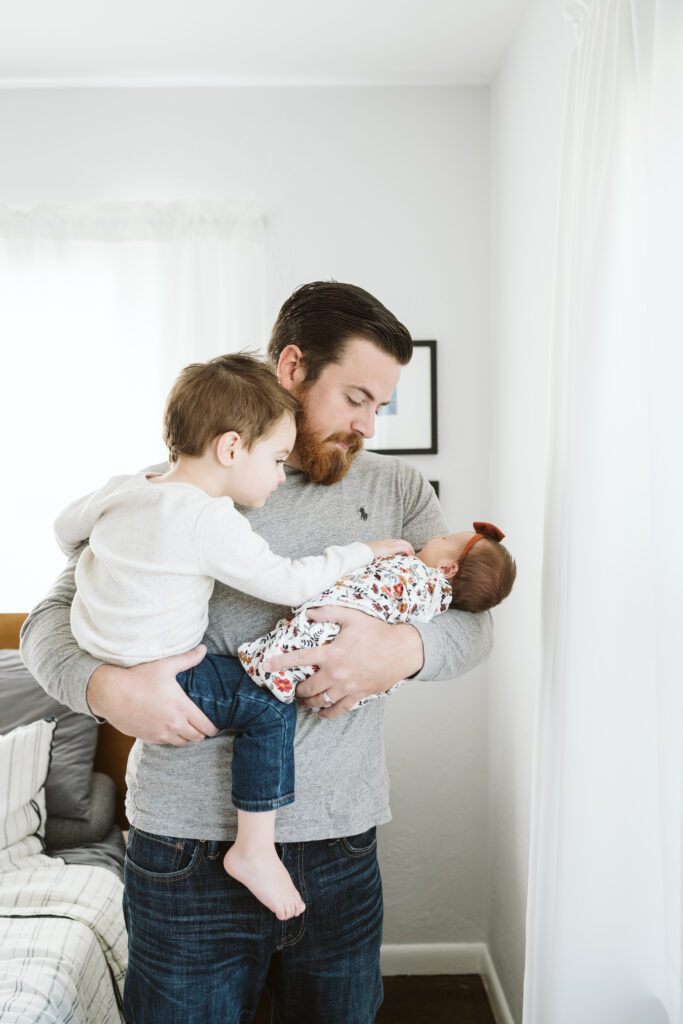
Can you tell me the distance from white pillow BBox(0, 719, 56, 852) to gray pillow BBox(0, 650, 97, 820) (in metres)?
0.07

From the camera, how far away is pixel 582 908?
54.0 inches

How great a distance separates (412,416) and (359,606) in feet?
5.02

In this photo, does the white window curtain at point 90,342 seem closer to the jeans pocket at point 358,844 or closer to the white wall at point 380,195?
the white wall at point 380,195

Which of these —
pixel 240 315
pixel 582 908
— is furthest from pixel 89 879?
pixel 240 315

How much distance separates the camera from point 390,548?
1.36m

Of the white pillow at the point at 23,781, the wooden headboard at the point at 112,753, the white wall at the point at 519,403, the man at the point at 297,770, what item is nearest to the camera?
the man at the point at 297,770

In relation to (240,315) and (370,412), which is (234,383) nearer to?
(370,412)

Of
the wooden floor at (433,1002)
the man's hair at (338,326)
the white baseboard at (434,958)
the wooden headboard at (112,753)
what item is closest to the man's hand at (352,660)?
the man's hair at (338,326)

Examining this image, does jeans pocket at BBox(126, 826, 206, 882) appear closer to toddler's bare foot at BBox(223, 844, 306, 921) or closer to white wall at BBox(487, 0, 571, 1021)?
toddler's bare foot at BBox(223, 844, 306, 921)

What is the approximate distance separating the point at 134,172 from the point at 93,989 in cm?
238

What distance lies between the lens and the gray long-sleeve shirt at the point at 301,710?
1278mm

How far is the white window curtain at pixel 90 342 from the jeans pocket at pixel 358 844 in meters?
1.70

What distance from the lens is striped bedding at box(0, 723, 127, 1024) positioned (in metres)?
1.65

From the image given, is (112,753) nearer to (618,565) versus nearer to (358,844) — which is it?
(358,844)
